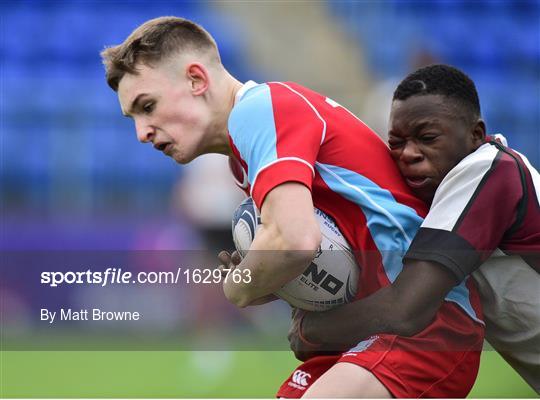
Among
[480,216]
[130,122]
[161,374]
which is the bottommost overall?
[161,374]

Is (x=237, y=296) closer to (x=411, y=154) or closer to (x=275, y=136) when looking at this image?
(x=275, y=136)

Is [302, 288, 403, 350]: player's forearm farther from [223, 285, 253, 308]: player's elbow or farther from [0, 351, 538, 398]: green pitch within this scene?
[0, 351, 538, 398]: green pitch

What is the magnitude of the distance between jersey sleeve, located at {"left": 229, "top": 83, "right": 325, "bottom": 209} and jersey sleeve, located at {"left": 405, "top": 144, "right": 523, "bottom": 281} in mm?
375

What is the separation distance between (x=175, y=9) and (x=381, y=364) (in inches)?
293

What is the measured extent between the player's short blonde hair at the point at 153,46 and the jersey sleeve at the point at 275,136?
0.39 metres

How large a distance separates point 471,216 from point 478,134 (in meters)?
0.30

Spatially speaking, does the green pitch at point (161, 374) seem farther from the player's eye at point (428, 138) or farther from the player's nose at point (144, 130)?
the player's eye at point (428, 138)

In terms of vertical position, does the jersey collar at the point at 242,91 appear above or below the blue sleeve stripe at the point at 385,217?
above

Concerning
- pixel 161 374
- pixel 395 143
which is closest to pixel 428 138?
pixel 395 143

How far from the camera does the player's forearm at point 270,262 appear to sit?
242cm

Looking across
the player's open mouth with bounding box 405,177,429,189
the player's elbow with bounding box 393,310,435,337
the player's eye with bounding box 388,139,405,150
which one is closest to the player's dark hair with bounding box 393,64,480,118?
the player's eye with bounding box 388,139,405,150

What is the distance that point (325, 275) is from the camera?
2.69 meters

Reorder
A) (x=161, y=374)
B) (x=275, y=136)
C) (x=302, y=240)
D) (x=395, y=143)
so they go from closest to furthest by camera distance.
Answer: (x=302, y=240), (x=275, y=136), (x=395, y=143), (x=161, y=374)

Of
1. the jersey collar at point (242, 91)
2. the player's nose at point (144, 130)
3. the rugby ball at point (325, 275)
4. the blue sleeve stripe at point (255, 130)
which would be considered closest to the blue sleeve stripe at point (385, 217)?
the rugby ball at point (325, 275)
